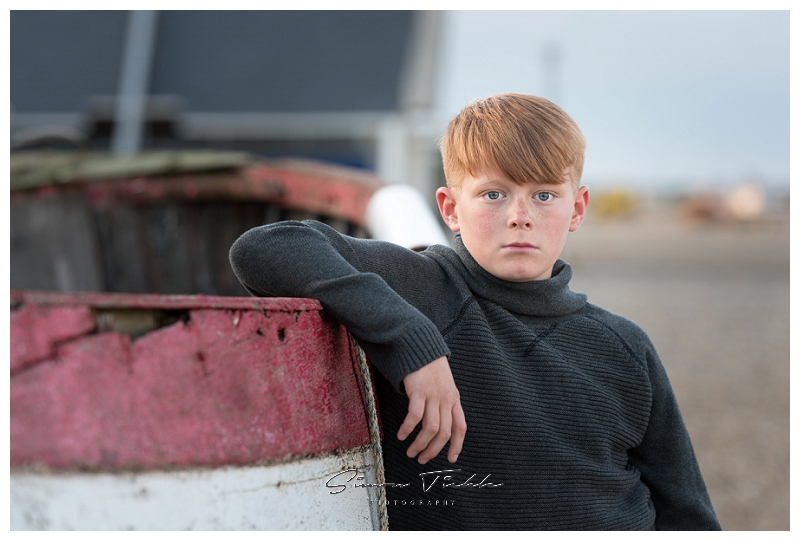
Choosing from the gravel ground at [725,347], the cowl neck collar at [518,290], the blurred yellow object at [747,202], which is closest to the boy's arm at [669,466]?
the cowl neck collar at [518,290]

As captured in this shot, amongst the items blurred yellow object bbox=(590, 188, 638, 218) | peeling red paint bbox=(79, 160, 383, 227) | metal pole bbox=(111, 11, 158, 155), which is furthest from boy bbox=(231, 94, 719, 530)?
blurred yellow object bbox=(590, 188, 638, 218)

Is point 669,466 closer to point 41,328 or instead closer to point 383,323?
point 383,323

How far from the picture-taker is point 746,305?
764 cm

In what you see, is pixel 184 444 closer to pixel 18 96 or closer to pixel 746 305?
pixel 746 305

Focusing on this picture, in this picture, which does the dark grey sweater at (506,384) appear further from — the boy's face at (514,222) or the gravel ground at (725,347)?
the gravel ground at (725,347)

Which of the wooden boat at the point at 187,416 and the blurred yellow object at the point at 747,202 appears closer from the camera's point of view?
the wooden boat at the point at 187,416

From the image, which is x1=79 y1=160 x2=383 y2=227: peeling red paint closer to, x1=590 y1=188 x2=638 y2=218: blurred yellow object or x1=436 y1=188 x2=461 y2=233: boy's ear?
x1=436 y1=188 x2=461 y2=233: boy's ear

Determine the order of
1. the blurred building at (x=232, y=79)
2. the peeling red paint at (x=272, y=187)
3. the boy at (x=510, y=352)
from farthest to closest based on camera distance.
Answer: the blurred building at (x=232, y=79), the peeling red paint at (x=272, y=187), the boy at (x=510, y=352)

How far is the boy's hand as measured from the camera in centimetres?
95

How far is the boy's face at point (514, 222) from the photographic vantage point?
1.13 metres

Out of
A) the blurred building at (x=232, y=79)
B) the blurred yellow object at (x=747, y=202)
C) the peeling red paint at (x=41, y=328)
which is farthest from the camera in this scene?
the blurred yellow object at (x=747, y=202)

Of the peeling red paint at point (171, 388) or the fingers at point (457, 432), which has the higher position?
the peeling red paint at point (171, 388)

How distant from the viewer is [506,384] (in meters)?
1.10

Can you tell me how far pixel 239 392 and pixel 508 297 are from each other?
1.58 feet
